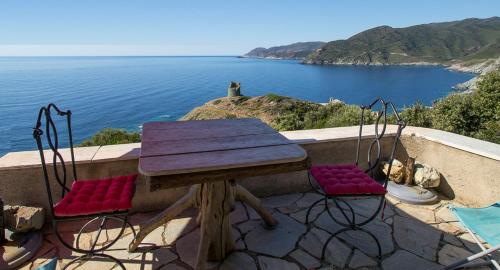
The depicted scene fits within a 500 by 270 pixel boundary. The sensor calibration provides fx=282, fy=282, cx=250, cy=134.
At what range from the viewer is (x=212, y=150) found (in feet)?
6.38

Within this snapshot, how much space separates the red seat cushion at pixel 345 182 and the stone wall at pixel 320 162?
2.37ft

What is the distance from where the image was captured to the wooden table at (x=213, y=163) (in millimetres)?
1678

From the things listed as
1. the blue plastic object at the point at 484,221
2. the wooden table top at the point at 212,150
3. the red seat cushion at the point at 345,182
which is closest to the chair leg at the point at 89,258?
the wooden table top at the point at 212,150

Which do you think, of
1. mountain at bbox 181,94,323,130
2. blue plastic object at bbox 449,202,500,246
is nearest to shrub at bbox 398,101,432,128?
blue plastic object at bbox 449,202,500,246

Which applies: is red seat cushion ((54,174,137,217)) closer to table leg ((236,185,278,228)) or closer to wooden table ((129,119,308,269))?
wooden table ((129,119,308,269))

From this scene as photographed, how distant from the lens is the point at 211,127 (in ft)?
8.48

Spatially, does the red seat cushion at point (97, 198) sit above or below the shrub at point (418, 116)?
above

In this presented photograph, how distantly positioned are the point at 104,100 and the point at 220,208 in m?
72.0

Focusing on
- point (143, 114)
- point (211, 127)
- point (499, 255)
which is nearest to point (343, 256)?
point (499, 255)

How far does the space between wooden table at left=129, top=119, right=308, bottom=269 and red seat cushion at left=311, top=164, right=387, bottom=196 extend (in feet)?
1.76

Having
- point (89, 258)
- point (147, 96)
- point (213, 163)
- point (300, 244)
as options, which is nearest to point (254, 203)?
point (300, 244)

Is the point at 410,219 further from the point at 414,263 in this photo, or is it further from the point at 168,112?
the point at 168,112

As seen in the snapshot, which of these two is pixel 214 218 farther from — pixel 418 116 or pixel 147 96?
pixel 147 96

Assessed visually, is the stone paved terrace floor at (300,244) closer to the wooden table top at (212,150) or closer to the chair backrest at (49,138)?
the chair backrest at (49,138)
